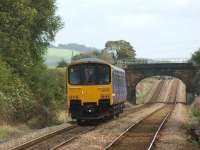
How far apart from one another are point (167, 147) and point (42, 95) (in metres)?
20.3

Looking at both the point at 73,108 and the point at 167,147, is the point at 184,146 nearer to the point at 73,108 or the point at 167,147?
the point at 167,147

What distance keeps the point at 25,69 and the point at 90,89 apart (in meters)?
7.35

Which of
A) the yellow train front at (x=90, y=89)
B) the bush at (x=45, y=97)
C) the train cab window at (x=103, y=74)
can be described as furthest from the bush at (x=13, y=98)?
the train cab window at (x=103, y=74)

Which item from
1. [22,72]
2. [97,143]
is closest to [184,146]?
[97,143]

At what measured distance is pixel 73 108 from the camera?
31.9 metres

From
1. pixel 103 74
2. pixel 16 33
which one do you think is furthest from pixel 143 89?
pixel 103 74

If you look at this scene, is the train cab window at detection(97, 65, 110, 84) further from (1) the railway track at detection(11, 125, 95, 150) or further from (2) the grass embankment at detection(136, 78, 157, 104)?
(2) the grass embankment at detection(136, 78, 157, 104)

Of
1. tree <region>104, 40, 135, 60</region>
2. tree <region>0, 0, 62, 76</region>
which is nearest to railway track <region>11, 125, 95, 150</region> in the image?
tree <region>0, 0, 62, 76</region>

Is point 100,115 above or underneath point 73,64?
underneath

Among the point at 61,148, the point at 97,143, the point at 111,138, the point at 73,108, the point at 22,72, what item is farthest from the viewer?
the point at 22,72

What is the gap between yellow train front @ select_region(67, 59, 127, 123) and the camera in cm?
3177

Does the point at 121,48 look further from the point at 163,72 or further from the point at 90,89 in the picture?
the point at 90,89

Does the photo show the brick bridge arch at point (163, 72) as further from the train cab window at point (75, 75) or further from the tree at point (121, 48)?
the train cab window at point (75, 75)

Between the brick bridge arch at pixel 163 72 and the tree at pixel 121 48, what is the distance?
3901 cm
